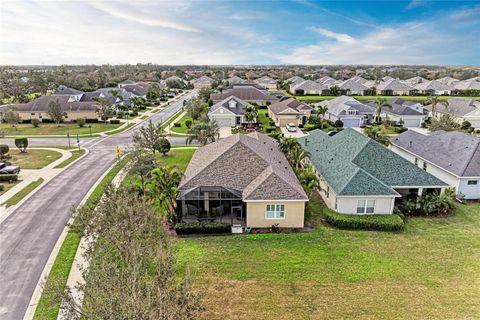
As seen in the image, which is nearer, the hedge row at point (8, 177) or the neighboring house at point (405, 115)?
the hedge row at point (8, 177)

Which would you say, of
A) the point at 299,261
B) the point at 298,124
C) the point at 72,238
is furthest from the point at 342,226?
the point at 298,124

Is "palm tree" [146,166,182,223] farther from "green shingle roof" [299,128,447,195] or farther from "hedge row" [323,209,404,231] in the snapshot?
"green shingle roof" [299,128,447,195]

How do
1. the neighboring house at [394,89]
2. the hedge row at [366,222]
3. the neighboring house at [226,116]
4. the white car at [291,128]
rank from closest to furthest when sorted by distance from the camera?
the hedge row at [366,222] < the white car at [291,128] < the neighboring house at [226,116] < the neighboring house at [394,89]

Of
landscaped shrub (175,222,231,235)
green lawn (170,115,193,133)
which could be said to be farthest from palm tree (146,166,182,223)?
green lawn (170,115,193,133)

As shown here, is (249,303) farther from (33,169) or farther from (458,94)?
(458,94)

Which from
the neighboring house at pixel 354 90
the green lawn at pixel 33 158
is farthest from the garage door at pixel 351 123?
the green lawn at pixel 33 158

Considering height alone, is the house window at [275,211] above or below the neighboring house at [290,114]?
below

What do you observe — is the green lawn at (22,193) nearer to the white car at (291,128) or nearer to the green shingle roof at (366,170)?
the green shingle roof at (366,170)
